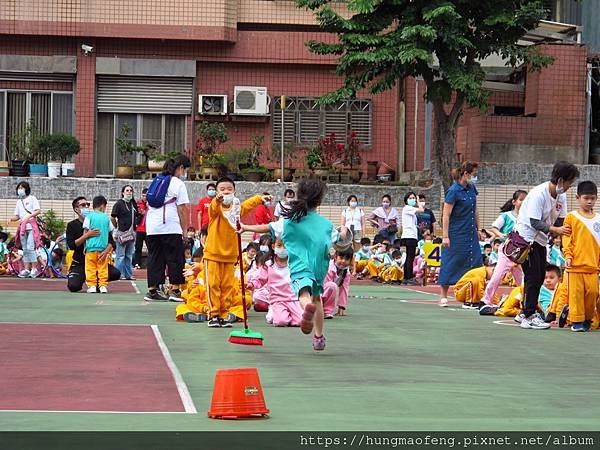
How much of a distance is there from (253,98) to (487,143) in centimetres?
724

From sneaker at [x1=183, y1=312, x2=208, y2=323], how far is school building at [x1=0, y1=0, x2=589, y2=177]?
789 inches

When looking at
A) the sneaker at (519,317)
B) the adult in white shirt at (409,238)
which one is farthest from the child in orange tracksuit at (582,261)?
the adult in white shirt at (409,238)

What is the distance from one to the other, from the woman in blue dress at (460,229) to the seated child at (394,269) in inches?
316

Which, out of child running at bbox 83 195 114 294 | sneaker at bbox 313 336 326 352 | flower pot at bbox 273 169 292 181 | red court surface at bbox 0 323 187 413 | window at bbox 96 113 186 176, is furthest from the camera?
window at bbox 96 113 186 176

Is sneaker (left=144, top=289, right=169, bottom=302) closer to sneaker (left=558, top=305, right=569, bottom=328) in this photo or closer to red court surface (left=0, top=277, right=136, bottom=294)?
red court surface (left=0, top=277, right=136, bottom=294)

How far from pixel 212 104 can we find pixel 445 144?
8559mm

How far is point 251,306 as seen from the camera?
17.4 metres

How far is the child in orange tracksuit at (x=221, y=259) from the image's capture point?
14656 millimetres

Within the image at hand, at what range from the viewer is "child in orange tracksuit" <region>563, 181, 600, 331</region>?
14984 millimetres

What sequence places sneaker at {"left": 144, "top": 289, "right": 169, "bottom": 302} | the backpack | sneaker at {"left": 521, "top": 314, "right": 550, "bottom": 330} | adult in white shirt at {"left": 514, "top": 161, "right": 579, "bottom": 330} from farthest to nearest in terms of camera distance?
sneaker at {"left": 144, "top": 289, "right": 169, "bottom": 302}
the backpack
sneaker at {"left": 521, "top": 314, "right": 550, "bottom": 330}
adult in white shirt at {"left": 514, "top": 161, "right": 579, "bottom": 330}

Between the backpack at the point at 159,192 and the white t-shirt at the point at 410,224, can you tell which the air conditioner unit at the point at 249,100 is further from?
the backpack at the point at 159,192

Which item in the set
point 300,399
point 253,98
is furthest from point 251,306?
point 253,98

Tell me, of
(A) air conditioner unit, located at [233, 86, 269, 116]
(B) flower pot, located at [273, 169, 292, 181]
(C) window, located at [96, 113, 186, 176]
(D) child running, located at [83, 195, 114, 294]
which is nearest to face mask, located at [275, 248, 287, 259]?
(D) child running, located at [83, 195, 114, 294]

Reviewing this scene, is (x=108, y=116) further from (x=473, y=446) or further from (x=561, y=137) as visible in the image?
(x=473, y=446)
